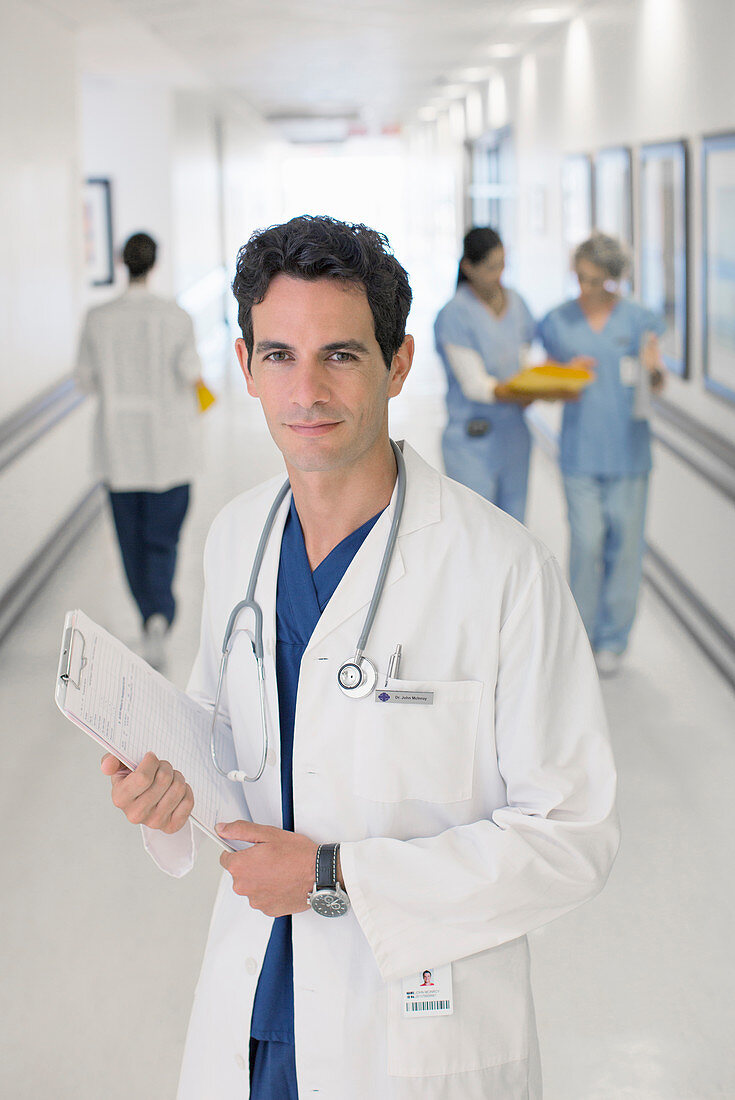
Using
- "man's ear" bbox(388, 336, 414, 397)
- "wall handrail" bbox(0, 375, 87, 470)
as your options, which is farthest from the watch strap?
"wall handrail" bbox(0, 375, 87, 470)

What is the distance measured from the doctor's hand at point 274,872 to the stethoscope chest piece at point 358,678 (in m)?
0.18

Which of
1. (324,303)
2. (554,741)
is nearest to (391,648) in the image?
(554,741)

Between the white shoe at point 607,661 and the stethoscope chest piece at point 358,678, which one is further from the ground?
the stethoscope chest piece at point 358,678

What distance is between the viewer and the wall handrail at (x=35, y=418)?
5.57 meters

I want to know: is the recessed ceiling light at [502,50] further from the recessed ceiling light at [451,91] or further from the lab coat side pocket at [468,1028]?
the lab coat side pocket at [468,1028]

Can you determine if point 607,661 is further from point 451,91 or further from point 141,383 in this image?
point 451,91

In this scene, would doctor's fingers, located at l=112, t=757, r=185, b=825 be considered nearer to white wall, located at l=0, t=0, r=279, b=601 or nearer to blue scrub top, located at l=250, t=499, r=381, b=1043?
blue scrub top, located at l=250, t=499, r=381, b=1043

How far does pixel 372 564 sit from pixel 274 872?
374mm

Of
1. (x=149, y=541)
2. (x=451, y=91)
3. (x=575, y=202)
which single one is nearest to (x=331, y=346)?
(x=149, y=541)

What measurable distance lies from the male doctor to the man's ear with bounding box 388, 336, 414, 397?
5 cm

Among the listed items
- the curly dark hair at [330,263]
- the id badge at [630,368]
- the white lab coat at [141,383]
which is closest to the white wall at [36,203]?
the white lab coat at [141,383]

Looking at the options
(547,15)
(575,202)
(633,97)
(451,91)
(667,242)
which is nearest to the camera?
(667,242)

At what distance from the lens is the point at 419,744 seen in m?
1.33

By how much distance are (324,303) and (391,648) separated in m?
0.40
